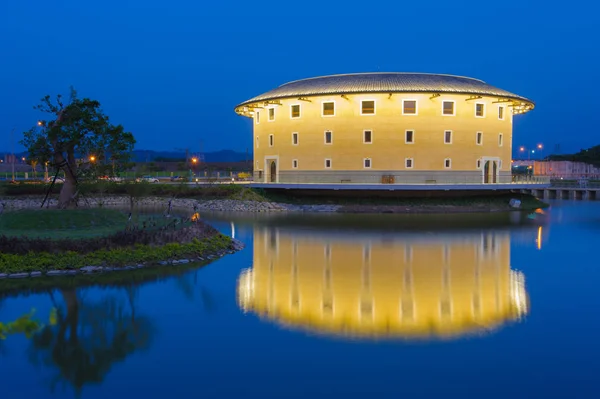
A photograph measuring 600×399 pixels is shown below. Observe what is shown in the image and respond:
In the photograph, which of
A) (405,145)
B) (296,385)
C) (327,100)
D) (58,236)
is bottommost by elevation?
(296,385)

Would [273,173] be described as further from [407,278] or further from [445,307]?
[445,307]

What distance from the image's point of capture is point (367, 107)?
124ft

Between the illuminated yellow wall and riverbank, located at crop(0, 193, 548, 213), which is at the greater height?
the illuminated yellow wall

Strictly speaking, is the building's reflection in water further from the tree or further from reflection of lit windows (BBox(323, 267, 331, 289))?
the tree

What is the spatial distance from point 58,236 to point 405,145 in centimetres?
2656

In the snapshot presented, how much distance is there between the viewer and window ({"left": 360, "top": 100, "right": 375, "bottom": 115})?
37.8 meters

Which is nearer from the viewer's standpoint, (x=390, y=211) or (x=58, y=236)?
(x=58, y=236)

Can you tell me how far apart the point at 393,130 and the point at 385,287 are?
25.9m

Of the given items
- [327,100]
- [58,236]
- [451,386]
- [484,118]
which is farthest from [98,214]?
[484,118]

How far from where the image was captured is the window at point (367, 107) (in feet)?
124

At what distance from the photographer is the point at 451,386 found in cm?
748

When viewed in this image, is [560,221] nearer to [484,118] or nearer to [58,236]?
[484,118]

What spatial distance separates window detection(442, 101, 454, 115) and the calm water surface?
70.5ft

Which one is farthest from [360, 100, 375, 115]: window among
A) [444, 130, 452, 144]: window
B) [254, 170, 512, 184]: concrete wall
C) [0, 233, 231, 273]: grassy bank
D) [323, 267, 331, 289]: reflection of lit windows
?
[323, 267, 331, 289]: reflection of lit windows
